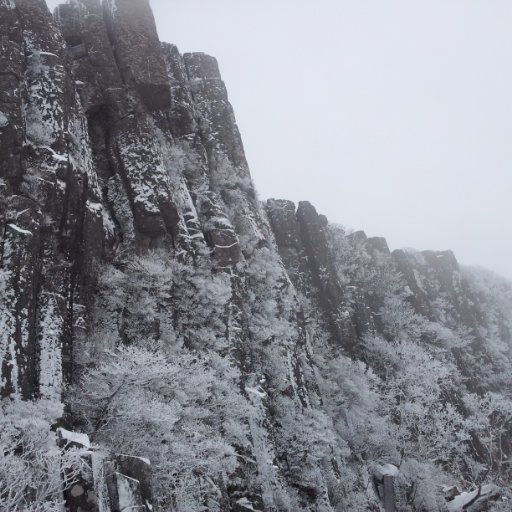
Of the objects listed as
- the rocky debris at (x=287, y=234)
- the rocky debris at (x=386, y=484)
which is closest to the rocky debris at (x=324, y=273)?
the rocky debris at (x=287, y=234)

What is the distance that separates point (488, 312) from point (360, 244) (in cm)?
3075

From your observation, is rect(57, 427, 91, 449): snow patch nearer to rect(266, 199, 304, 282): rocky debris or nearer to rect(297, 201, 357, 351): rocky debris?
rect(297, 201, 357, 351): rocky debris

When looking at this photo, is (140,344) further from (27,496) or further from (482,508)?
(482,508)

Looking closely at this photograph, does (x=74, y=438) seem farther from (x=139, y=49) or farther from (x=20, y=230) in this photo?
(x=139, y=49)

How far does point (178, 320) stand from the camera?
1193 inches

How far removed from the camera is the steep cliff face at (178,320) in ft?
66.3

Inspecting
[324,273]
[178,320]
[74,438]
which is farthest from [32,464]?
[324,273]

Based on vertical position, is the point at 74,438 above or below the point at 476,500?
above

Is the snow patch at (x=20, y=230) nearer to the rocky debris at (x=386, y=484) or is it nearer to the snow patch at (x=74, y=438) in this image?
the snow patch at (x=74, y=438)

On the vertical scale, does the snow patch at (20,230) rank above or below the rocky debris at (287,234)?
below

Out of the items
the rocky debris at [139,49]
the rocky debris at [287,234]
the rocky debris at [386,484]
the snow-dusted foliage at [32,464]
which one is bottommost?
the rocky debris at [386,484]

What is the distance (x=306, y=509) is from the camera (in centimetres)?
2916

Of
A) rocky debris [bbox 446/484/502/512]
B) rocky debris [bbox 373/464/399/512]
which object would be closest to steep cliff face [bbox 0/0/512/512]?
rocky debris [bbox 373/464/399/512]

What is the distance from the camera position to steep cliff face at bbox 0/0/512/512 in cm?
2020
